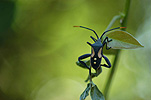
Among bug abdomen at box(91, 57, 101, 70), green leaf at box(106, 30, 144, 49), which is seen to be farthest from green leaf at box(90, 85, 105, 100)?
green leaf at box(106, 30, 144, 49)

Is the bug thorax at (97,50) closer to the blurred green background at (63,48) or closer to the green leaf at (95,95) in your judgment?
the green leaf at (95,95)

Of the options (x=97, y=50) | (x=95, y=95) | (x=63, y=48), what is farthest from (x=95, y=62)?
(x=63, y=48)

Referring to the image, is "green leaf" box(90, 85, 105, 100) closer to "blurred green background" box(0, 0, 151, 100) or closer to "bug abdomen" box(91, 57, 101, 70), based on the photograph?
"bug abdomen" box(91, 57, 101, 70)

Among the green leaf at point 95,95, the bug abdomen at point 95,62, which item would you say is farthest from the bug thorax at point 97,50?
the green leaf at point 95,95

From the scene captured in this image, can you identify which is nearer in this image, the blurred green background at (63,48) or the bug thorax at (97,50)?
the bug thorax at (97,50)

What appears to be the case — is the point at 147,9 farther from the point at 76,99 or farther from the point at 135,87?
the point at 76,99

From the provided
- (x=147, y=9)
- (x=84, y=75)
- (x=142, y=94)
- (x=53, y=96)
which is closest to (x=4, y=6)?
(x=84, y=75)
